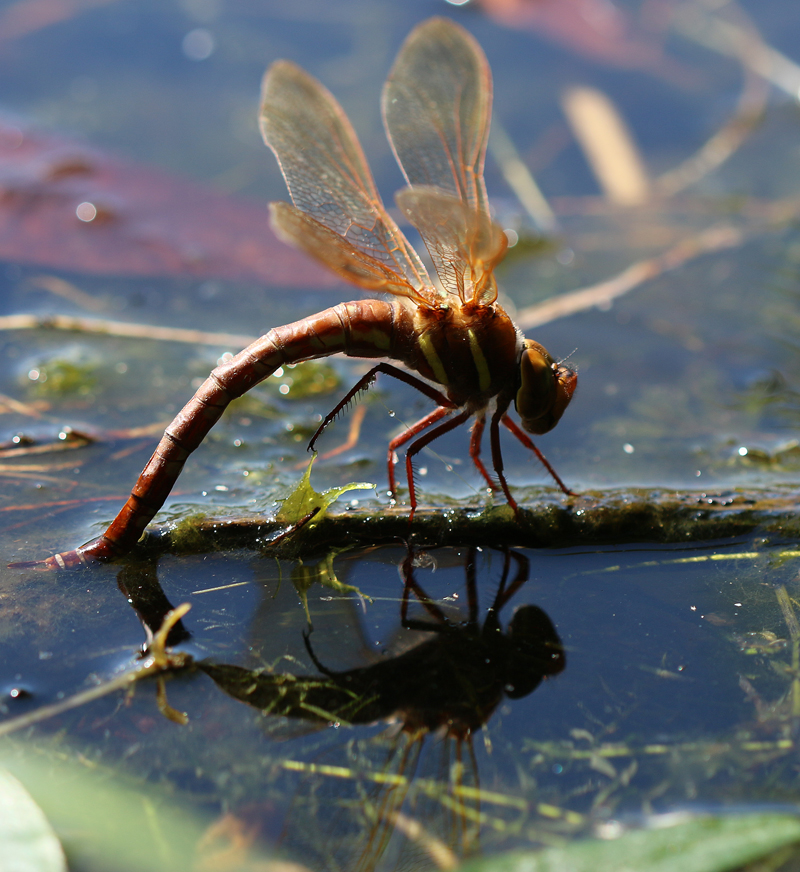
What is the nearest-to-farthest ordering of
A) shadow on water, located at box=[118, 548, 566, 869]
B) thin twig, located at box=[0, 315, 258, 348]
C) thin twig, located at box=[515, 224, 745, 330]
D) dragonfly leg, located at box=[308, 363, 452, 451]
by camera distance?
shadow on water, located at box=[118, 548, 566, 869] → dragonfly leg, located at box=[308, 363, 452, 451] → thin twig, located at box=[0, 315, 258, 348] → thin twig, located at box=[515, 224, 745, 330]

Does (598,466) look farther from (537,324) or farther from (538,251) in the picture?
(538,251)

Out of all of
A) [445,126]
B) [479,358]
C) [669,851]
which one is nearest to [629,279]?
[445,126]

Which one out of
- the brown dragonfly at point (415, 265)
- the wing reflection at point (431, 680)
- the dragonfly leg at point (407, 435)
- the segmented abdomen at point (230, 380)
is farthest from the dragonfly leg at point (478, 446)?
the wing reflection at point (431, 680)

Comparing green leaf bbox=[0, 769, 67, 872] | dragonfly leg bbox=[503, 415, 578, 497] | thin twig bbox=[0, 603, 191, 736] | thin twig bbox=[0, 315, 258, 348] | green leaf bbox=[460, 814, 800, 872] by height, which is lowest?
green leaf bbox=[460, 814, 800, 872]

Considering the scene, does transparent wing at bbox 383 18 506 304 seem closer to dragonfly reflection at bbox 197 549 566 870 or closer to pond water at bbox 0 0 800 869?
pond water at bbox 0 0 800 869

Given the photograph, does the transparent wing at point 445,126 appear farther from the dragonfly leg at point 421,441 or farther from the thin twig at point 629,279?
the thin twig at point 629,279

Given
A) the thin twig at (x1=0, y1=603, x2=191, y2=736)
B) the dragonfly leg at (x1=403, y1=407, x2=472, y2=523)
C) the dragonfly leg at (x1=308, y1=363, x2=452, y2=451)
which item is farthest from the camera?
the dragonfly leg at (x1=308, y1=363, x2=452, y2=451)

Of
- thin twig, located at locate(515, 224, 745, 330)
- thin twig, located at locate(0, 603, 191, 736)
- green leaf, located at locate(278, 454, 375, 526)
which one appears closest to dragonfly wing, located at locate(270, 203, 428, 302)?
green leaf, located at locate(278, 454, 375, 526)
